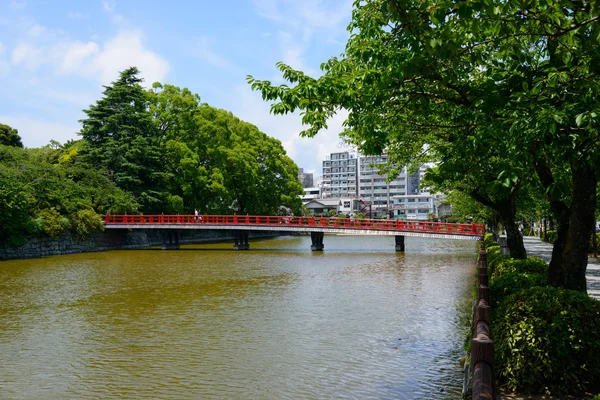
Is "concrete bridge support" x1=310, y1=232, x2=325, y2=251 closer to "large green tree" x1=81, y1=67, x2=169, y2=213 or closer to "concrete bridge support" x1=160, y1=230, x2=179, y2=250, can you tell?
"concrete bridge support" x1=160, y1=230, x2=179, y2=250

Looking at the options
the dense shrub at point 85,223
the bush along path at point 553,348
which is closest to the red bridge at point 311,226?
the dense shrub at point 85,223

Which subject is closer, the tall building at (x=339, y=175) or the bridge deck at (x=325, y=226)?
the bridge deck at (x=325, y=226)

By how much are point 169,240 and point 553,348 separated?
37965mm

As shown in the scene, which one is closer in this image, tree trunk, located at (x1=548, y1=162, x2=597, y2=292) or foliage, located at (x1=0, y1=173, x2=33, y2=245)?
tree trunk, located at (x1=548, y1=162, x2=597, y2=292)

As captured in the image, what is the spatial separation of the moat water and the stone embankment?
10.5 m

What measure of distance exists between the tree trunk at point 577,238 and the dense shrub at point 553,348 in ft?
5.56

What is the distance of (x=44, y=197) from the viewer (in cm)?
3441

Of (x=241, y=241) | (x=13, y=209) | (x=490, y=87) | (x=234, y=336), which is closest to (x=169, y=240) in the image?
(x=241, y=241)

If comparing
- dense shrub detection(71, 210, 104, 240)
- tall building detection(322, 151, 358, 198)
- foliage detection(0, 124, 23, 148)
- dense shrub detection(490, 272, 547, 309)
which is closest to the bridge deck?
dense shrub detection(71, 210, 104, 240)

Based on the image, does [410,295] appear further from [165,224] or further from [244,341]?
[165,224]

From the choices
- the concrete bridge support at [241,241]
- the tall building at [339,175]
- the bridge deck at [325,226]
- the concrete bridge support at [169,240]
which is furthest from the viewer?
the tall building at [339,175]

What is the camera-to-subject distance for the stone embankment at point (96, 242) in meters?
31.8

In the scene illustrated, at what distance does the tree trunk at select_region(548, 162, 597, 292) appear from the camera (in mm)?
7641

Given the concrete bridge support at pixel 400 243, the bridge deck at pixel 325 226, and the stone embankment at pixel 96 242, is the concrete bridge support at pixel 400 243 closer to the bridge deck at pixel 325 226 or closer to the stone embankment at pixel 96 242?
the bridge deck at pixel 325 226
